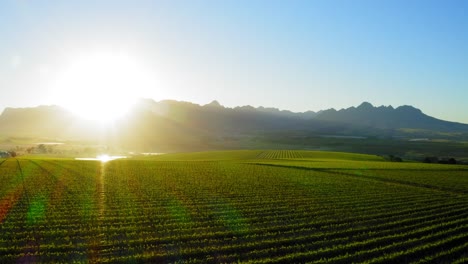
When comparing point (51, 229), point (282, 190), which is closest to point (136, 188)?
point (282, 190)

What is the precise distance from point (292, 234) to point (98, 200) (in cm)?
1800

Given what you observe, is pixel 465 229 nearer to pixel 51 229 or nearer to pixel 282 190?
pixel 282 190

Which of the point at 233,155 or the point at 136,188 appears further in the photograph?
the point at 233,155

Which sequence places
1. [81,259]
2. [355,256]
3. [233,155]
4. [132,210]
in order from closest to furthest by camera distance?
[81,259]
[355,256]
[132,210]
[233,155]

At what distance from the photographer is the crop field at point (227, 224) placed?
18.1 metres

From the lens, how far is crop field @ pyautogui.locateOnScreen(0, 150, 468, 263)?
59.5 feet

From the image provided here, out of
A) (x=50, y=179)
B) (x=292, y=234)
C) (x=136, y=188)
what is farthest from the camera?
(x=50, y=179)

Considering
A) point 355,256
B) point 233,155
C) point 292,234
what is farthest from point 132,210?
point 233,155

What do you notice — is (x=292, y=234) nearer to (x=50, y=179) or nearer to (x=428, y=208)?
(x=428, y=208)

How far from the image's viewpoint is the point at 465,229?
24297 mm

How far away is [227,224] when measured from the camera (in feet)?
78.4

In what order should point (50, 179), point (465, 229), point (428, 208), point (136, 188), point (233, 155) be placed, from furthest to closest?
1. point (233, 155)
2. point (50, 179)
3. point (136, 188)
4. point (428, 208)
5. point (465, 229)

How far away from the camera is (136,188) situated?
40250mm

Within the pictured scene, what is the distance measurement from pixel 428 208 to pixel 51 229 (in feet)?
92.1
